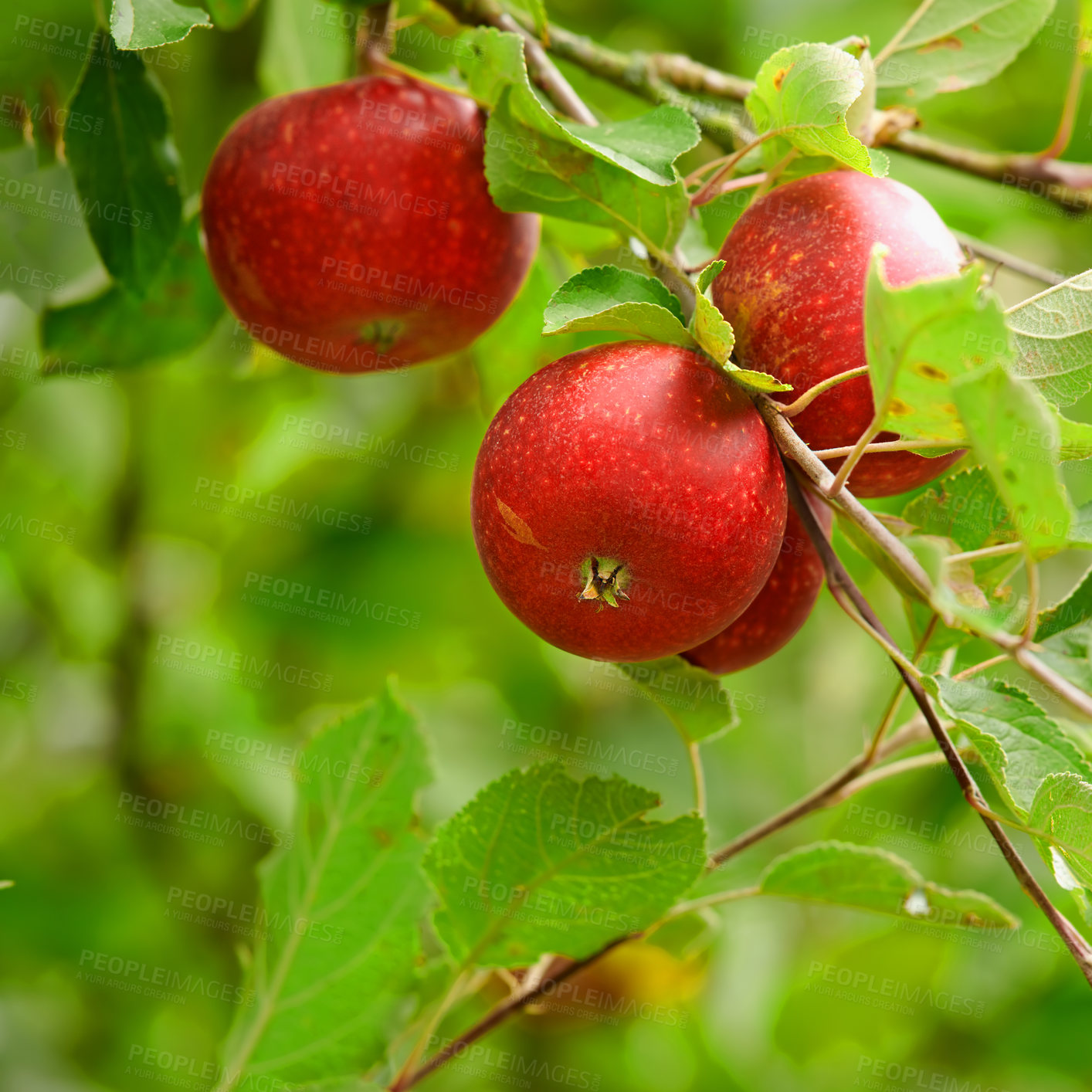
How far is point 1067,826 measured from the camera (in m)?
0.80

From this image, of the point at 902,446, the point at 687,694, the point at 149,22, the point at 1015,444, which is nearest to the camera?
the point at 1015,444

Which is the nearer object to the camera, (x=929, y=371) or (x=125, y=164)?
(x=929, y=371)

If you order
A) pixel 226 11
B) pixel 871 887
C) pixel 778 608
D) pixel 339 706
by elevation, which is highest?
pixel 226 11

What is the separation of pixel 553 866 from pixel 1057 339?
0.69m

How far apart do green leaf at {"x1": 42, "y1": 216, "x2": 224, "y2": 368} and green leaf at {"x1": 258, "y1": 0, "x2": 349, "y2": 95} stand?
0.29 metres

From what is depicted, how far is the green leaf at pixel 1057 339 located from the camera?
0.85m

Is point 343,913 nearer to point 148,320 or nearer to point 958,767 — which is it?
point 958,767

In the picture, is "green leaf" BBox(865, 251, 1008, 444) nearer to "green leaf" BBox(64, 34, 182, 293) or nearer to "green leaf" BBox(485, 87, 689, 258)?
"green leaf" BBox(485, 87, 689, 258)

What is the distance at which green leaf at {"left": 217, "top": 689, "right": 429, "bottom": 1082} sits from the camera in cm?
124

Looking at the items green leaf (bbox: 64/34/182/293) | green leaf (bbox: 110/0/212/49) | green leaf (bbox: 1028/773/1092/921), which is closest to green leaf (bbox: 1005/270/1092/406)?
green leaf (bbox: 1028/773/1092/921)

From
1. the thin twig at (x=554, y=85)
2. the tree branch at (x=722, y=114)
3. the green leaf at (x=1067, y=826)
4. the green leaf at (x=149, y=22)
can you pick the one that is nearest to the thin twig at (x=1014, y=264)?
the tree branch at (x=722, y=114)

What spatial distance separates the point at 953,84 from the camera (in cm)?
129

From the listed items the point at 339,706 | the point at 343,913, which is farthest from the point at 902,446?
the point at 339,706

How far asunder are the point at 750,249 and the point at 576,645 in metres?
0.37
